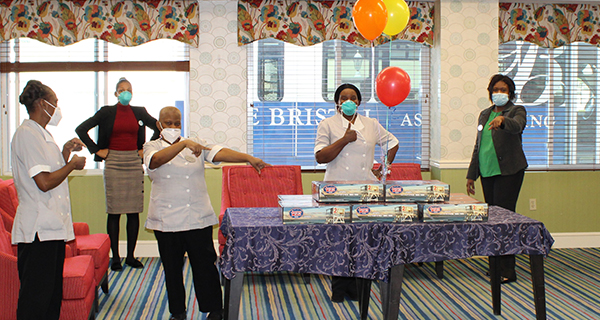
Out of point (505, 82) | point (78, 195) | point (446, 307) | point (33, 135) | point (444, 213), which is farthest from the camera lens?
point (78, 195)

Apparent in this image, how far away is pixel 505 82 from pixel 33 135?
10.3ft

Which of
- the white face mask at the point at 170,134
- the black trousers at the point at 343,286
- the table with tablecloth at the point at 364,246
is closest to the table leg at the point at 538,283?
the table with tablecloth at the point at 364,246

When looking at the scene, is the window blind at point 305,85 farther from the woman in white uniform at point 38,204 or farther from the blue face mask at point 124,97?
the woman in white uniform at point 38,204

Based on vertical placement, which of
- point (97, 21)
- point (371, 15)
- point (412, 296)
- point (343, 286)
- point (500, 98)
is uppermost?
point (97, 21)

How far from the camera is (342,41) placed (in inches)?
197

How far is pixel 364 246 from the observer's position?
2.42 metres

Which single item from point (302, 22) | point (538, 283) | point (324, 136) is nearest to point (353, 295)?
point (324, 136)

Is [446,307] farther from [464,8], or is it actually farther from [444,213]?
[464,8]

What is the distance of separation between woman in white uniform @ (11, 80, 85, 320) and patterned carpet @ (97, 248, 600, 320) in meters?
0.92

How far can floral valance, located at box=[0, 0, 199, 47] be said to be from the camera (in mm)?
4641

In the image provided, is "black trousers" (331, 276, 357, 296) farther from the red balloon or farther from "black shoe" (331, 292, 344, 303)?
the red balloon

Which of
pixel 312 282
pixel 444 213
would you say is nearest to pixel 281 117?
pixel 312 282

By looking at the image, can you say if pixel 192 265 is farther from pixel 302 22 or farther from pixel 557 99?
pixel 557 99

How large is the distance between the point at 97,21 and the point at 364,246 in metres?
3.58
